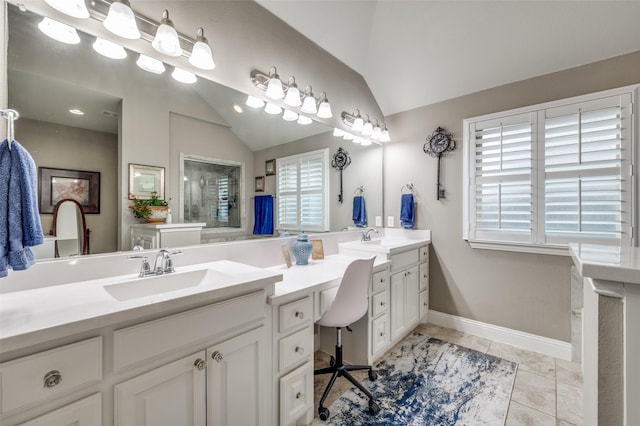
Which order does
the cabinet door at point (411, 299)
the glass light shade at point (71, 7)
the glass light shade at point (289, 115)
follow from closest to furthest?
the glass light shade at point (71, 7), the glass light shade at point (289, 115), the cabinet door at point (411, 299)

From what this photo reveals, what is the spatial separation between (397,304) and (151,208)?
1.96 metres

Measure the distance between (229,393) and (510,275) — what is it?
2.52 m

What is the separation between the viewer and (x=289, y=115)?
7.14 feet

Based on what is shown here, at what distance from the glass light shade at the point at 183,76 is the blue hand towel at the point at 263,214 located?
817 millimetres

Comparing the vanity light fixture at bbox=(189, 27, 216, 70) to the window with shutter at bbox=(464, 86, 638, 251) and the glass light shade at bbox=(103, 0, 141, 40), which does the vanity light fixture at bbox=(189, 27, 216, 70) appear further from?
the window with shutter at bbox=(464, 86, 638, 251)

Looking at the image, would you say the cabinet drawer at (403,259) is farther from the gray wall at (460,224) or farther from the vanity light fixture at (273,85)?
the vanity light fixture at (273,85)

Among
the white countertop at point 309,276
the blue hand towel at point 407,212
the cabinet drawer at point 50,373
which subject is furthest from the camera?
the blue hand towel at point 407,212

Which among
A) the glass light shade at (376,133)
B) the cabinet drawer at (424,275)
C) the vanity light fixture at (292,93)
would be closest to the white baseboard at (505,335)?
the cabinet drawer at (424,275)

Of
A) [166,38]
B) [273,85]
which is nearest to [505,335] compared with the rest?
[273,85]

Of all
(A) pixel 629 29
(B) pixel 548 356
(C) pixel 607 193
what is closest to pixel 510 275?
(B) pixel 548 356

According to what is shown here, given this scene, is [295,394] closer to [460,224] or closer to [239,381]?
[239,381]

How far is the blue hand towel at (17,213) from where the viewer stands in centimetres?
85

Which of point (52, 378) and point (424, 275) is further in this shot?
point (424, 275)

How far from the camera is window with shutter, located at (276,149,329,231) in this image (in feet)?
7.11
